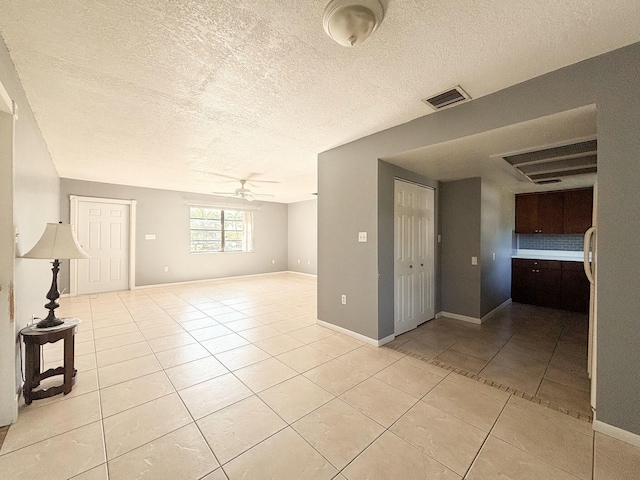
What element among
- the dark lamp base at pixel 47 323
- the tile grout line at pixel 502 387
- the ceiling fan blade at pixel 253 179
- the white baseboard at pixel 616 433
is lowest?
the tile grout line at pixel 502 387

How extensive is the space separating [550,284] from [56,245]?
6727mm

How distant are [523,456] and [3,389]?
330 cm

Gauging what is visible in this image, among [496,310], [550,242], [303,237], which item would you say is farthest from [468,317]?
[303,237]

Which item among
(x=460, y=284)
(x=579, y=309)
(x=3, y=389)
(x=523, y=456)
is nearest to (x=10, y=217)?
(x=3, y=389)

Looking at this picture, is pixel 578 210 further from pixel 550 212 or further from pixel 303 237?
pixel 303 237

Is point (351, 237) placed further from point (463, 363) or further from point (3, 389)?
point (3, 389)

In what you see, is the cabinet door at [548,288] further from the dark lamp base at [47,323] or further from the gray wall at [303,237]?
the dark lamp base at [47,323]

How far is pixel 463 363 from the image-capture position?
2.63m

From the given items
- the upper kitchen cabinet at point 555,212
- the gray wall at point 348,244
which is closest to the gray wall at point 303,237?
the gray wall at point 348,244

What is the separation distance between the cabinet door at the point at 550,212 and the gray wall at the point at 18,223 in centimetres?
711

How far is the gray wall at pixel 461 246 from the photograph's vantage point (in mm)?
3875

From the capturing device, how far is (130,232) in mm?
6141

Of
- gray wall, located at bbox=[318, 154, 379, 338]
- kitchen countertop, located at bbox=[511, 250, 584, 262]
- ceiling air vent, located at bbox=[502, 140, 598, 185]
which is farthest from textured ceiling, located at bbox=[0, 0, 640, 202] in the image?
kitchen countertop, located at bbox=[511, 250, 584, 262]

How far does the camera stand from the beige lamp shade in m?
1.97
